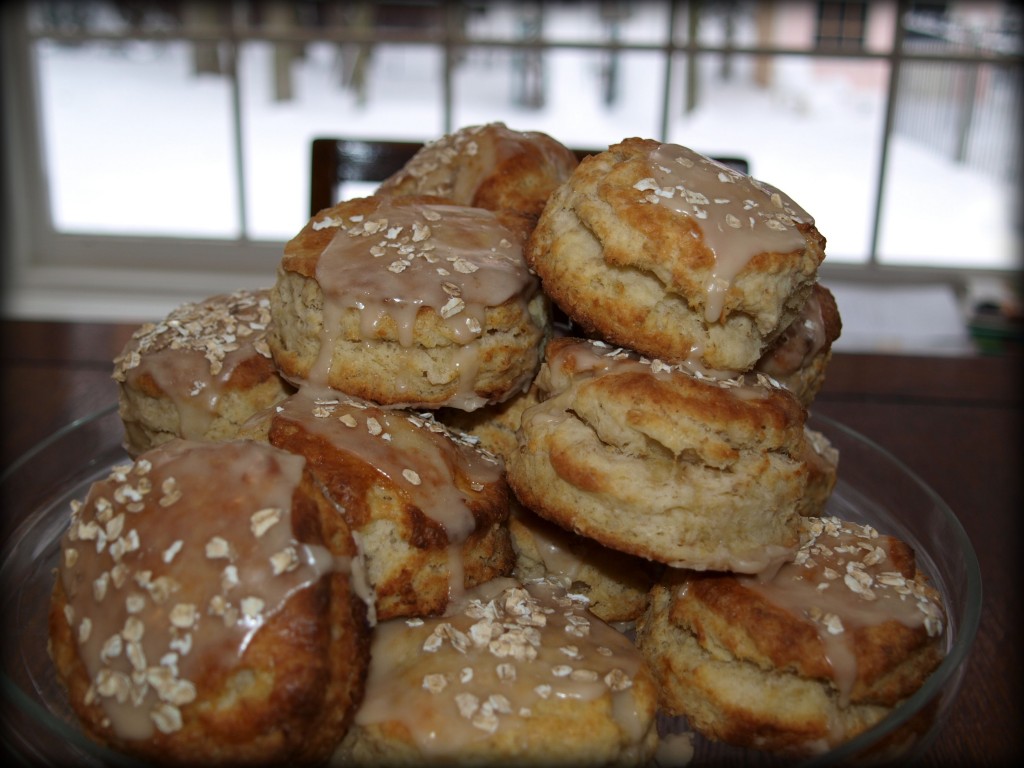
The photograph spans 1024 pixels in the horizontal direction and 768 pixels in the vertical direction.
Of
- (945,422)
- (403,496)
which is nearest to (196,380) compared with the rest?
(403,496)

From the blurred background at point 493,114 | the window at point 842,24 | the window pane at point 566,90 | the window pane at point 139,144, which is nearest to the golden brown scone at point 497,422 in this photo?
the blurred background at point 493,114

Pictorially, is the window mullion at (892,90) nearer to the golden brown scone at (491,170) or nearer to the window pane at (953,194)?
the window pane at (953,194)

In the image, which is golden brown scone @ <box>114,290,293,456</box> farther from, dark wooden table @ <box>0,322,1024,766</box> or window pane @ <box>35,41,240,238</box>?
window pane @ <box>35,41,240,238</box>

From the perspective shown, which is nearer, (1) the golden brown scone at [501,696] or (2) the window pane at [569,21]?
(1) the golden brown scone at [501,696]

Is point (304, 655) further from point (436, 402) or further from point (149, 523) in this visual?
point (436, 402)

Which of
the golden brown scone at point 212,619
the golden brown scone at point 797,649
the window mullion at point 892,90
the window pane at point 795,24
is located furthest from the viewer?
the window pane at point 795,24
